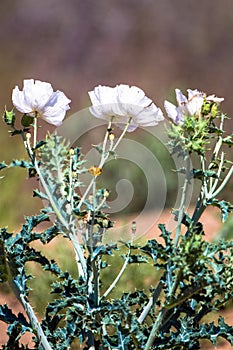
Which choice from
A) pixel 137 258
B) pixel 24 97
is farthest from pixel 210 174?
pixel 24 97

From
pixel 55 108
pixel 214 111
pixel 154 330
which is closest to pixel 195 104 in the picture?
pixel 214 111

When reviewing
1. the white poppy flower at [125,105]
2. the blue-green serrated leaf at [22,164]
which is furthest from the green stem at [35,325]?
the white poppy flower at [125,105]

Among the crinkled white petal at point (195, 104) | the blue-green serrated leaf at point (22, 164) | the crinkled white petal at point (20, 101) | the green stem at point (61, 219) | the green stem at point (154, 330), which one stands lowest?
the green stem at point (154, 330)

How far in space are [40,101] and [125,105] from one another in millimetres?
125

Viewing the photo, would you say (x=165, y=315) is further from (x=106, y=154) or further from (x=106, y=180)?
(x=106, y=180)

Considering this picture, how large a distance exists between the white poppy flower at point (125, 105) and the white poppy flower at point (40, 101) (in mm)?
52

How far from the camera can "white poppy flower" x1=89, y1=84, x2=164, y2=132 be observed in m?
0.94

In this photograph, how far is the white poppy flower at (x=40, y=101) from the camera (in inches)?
37.2

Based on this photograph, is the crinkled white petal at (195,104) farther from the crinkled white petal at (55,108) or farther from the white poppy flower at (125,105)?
the crinkled white petal at (55,108)

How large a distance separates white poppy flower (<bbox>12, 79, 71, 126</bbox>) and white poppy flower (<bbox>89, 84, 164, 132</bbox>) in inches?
2.1

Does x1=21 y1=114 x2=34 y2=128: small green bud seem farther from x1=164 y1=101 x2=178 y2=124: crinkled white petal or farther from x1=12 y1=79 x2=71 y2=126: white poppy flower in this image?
x1=164 y1=101 x2=178 y2=124: crinkled white petal

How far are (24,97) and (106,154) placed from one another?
0.15 metres

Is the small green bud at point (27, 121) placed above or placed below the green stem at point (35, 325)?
above

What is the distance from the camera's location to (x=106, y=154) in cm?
98
